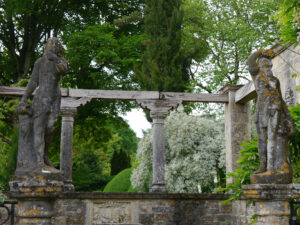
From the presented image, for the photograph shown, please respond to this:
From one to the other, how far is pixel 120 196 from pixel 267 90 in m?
6.63

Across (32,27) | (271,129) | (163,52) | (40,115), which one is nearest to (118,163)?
(163,52)

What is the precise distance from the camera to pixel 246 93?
36.6 ft

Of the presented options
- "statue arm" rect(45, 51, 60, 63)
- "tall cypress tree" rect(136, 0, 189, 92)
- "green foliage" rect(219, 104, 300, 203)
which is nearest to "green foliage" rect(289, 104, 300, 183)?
"green foliage" rect(219, 104, 300, 203)

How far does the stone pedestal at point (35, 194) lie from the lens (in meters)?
4.71

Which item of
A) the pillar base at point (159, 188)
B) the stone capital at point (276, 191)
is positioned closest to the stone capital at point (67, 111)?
the pillar base at point (159, 188)

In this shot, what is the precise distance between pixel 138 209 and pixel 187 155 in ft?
14.6

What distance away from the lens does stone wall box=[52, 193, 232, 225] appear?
10.6m

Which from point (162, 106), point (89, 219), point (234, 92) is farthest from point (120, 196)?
point (234, 92)

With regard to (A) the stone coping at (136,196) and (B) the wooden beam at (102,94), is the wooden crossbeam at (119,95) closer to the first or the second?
(B) the wooden beam at (102,94)

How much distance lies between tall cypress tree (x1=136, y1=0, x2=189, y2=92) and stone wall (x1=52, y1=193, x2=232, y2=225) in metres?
7.08

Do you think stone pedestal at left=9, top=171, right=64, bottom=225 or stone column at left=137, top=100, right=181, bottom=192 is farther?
stone column at left=137, top=100, right=181, bottom=192

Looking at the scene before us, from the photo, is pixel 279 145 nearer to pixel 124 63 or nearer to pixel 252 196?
pixel 252 196

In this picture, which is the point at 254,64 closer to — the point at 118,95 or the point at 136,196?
the point at 136,196

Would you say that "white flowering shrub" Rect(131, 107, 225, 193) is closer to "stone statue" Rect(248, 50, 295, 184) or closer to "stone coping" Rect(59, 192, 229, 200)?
"stone coping" Rect(59, 192, 229, 200)
